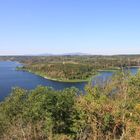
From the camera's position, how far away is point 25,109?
2502cm

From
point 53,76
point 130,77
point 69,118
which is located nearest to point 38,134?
point 69,118

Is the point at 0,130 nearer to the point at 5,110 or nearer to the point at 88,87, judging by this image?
the point at 5,110

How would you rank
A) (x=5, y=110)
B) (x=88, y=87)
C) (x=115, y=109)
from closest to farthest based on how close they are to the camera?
1. (x=115, y=109)
2. (x=88, y=87)
3. (x=5, y=110)

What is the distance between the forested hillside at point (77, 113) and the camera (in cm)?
1848

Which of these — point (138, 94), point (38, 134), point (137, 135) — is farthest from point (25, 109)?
point (137, 135)

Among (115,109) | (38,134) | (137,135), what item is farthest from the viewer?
(115,109)

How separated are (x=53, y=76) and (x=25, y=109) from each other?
3616 inches

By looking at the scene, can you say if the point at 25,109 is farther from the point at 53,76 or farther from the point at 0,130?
the point at 53,76

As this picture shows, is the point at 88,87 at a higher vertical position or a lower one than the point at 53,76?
higher

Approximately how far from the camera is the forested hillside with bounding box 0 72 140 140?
18484 mm

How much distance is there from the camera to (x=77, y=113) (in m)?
23.7

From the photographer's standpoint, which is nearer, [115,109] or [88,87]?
[115,109]

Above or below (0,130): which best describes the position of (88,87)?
above

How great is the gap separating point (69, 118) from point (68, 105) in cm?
125
